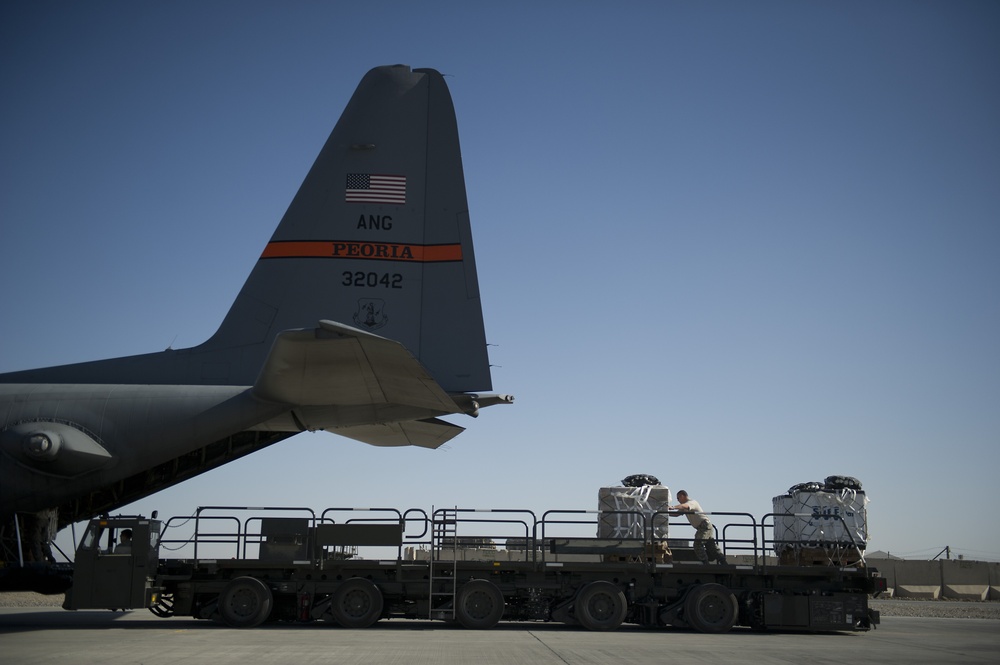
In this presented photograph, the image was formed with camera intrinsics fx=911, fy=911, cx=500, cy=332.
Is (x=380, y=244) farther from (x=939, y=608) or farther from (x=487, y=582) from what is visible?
(x=939, y=608)

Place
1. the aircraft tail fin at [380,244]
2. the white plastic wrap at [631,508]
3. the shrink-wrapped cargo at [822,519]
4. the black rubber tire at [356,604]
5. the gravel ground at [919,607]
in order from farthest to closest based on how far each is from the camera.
Answer: 1. the gravel ground at [919,607]
2. the white plastic wrap at [631,508]
3. the shrink-wrapped cargo at [822,519]
4. the black rubber tire at [356,604]
5. the aircraft tail fin at [380,244]

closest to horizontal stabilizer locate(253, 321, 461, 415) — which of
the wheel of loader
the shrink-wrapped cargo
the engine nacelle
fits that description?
the engine nacelle

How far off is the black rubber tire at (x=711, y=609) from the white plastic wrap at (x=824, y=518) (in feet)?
5.77

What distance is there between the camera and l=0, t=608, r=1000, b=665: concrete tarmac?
11102 mm

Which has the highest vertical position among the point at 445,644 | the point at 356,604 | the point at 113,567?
the point at 113,567

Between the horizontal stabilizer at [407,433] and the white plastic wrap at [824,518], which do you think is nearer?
the horizontal stabilizer at [407,433]

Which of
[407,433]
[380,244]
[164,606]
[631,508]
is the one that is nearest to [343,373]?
[380,244]

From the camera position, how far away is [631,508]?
17312mm

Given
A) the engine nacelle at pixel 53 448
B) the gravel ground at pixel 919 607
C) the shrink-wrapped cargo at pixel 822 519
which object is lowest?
the gravel ground at pixel 919 607

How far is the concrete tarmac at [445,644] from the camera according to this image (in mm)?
11102

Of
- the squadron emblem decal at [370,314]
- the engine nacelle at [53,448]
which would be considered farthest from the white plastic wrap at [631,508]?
the engine nacelle at [53,448]

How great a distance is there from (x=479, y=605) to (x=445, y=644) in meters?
2.73

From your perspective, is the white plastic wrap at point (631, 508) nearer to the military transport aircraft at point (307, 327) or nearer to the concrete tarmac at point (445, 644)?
the concrete tarmac at point (445, 644)

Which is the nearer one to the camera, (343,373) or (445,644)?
(343,373)
